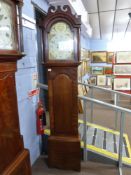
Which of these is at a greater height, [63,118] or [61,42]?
[61,42]

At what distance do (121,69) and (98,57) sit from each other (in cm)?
372

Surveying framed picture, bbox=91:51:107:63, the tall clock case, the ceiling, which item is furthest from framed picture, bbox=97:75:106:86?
the tall clock case

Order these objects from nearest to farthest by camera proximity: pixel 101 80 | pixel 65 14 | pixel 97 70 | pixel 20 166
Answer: pixel 20 166 < pixel 65 14 < pixel 101 80 < pixel 97 70

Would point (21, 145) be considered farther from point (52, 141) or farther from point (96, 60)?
point (96, 60)

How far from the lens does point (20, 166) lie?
52.7 inches

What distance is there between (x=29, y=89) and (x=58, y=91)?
15.4 inches

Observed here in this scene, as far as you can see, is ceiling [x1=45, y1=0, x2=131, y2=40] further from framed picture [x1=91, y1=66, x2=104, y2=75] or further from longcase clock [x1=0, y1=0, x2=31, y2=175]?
framed picture [x1=91, y1=66, x2=104, y2=75]

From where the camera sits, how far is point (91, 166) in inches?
88.5

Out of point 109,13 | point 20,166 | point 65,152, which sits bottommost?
Result: point 65,152

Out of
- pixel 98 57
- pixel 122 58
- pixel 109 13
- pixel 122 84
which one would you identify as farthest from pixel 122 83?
pixel 98 57

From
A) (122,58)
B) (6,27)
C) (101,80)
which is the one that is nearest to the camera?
(6,27)

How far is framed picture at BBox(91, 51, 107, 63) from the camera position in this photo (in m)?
8.53

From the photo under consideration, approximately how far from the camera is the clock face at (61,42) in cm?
190

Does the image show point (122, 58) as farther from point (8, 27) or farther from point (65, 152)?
point (8, 27)
